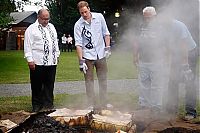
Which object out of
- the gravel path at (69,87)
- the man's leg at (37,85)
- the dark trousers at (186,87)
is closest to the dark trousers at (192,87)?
the dark trousers at (186,87)

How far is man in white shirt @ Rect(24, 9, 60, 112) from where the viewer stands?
6438 millimetres

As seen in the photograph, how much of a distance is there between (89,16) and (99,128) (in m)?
2.72

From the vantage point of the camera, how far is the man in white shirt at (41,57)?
6438 mm

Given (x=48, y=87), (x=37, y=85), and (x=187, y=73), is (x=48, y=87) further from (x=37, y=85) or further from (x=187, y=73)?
(x=187, y=73)

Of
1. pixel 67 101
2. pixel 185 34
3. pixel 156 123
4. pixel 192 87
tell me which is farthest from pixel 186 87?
pixel 67 101

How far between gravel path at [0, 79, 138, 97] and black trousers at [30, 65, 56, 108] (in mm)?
2522

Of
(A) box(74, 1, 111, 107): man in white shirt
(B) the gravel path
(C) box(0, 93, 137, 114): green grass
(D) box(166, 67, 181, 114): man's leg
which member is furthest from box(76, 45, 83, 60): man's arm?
(B) the gravel path

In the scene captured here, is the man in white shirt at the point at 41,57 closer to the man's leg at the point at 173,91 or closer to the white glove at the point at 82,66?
the white glove at the point at 82,66

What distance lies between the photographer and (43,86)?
267 inches

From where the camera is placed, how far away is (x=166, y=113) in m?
6.09

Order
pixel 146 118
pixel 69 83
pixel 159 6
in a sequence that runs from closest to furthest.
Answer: pixel 146 118, pixel 159 6, pixel 69 83

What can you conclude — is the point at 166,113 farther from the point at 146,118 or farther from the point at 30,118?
the point at 30,118

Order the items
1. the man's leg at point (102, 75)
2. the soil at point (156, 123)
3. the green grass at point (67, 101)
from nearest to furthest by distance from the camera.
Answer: the soil at point (156, 123), the man's leg at point (102, 75), the green grass at point (67, 101)

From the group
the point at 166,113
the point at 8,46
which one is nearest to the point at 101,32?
the point at 166,113
